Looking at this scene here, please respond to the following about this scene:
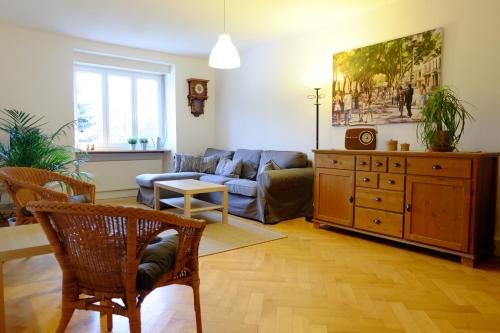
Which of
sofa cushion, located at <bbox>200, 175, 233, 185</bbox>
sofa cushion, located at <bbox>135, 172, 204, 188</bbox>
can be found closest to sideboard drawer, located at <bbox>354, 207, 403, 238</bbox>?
sofa cushion, located at <bbox>200, 175, 233, 185</bbox>

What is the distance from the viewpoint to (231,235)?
349cm

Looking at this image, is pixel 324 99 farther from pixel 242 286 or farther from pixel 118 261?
pixel 118 261

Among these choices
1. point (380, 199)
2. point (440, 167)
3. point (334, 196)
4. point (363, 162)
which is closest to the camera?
point (440, 167)

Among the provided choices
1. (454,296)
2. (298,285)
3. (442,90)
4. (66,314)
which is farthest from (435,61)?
(66,314)

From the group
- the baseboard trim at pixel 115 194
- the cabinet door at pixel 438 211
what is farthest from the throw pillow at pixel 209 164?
the cabinet door at pixel 438 211

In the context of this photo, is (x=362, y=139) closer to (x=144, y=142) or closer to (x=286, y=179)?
(x=286, y=179)

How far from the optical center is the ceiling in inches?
145

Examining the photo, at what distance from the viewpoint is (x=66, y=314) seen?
1.43m

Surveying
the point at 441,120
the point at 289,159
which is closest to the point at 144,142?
the point at 289,159

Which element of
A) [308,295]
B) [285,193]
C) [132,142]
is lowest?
[308,295]

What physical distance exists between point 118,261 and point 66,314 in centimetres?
33

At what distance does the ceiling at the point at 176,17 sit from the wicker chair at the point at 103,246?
2.92 meters

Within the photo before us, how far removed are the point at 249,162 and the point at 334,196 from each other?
1668mm

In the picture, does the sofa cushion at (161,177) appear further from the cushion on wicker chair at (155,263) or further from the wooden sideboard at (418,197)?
the cushion on wicker chair at (155,263)
